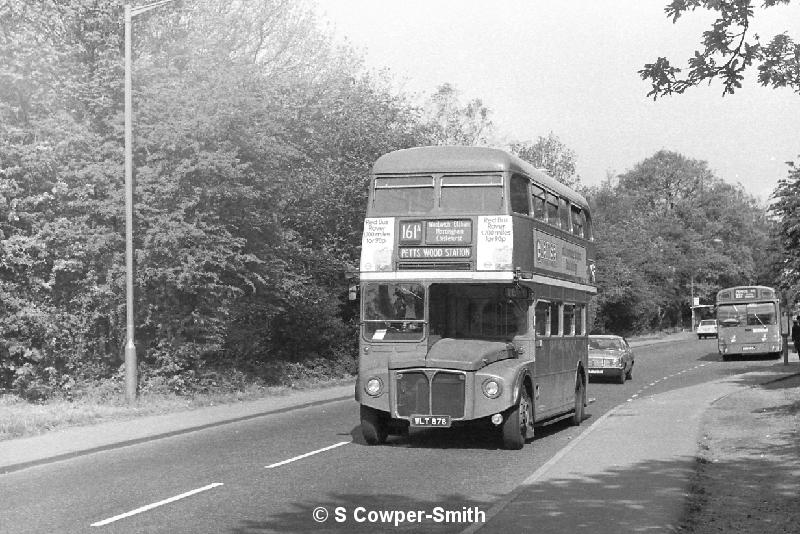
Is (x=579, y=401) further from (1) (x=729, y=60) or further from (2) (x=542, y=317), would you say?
(1) (x=729, y=60)

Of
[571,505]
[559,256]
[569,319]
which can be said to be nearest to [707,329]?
[569,319]

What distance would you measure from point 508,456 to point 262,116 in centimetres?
1289

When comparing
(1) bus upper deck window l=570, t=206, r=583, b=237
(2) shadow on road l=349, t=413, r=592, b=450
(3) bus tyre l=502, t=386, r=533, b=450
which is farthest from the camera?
(1) bus upper deck window l=570, t=206, r=583, b=237

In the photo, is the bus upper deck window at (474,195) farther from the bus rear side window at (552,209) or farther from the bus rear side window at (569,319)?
the bus rear side window at (569,319)

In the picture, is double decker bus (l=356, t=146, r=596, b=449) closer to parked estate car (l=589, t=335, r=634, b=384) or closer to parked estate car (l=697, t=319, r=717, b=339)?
parked estate car (l=589, t=335, r=634, b=384)

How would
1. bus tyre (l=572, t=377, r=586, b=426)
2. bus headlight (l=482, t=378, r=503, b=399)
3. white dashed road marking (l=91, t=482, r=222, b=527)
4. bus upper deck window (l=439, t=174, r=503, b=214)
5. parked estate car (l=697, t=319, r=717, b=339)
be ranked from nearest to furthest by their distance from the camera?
white dashed road marking (l=91, t=482, r=222, b=527) < bus headlight (l=482, t=378, r=503, b=399) < bus upper deck window (l=439, t=174, r=503, b=214) < bus tyre (l=572, t=377, r=586, b=426) < parked estate car (l=697, t=319, r=717, b=339)

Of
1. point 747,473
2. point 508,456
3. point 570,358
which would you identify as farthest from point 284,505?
point 570,358

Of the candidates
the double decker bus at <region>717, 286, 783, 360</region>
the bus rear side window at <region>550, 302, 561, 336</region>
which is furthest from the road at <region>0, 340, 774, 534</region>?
the double decker bus at <region>717, 286, 783, 360</region>

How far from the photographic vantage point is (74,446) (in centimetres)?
1609

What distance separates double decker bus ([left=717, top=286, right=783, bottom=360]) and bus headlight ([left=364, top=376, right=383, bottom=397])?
36.4m

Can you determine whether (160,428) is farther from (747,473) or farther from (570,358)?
(747,473)

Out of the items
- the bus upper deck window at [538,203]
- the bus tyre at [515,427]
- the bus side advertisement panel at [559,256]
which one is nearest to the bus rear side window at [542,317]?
the bus side advertisement panel at [559,256]

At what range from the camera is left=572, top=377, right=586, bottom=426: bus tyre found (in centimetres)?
2036

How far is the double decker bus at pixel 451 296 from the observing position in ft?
50.9
